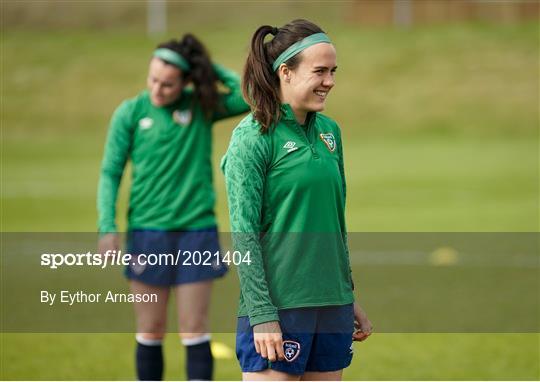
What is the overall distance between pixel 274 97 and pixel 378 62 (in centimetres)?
2906

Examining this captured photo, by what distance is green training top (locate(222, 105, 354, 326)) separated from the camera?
14.0 feet

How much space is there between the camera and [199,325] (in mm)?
6770

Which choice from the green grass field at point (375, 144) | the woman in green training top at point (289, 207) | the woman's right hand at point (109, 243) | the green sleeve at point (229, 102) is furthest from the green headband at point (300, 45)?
the green grass field at point (375, 144)

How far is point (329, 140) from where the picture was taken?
454cm

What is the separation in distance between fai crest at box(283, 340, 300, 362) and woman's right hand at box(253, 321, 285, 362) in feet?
0.35

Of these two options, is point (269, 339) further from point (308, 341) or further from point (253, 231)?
point (253, 231)

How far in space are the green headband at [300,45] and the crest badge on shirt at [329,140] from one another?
0.33 meters

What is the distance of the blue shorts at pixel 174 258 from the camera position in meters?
6.78

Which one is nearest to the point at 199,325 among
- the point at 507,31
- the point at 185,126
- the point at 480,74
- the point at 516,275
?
the point at 185,126

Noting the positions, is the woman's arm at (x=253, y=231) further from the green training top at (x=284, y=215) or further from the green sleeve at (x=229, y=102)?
the green sleeve at (x=229, y=102)

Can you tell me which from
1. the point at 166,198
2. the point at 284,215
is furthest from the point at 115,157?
the point at 284,215

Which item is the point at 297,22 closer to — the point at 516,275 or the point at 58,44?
the point at 516,275

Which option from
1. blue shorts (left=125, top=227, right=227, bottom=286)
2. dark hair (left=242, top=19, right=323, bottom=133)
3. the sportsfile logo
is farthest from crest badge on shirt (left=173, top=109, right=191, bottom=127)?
the sportsfile logo

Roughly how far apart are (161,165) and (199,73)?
613mm
